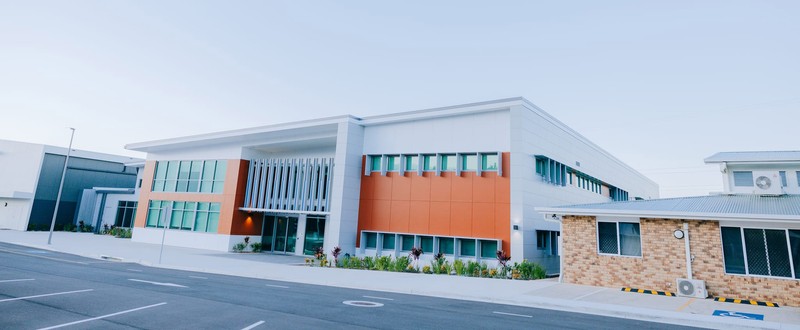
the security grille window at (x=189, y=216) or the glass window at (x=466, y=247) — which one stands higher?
the security grille window at (x=189, y=216)

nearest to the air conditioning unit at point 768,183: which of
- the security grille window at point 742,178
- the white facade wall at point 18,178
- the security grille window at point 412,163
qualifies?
the security grille window at point 742,178

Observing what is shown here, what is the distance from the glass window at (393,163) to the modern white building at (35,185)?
37.4 m

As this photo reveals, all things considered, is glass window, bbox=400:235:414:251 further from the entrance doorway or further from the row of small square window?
Answer: the entrance doorway

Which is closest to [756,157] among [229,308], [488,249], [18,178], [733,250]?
[733,250]

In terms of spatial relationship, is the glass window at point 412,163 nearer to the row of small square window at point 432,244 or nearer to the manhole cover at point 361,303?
the row of small square window at point 432,244

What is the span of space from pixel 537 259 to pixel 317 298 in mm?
13128

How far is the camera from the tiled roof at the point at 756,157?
20406 mm

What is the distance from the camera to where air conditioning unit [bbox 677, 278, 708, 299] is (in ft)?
44.2

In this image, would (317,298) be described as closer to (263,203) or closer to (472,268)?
(472,268)

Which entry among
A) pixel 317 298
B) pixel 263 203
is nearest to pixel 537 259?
pixel 317 298

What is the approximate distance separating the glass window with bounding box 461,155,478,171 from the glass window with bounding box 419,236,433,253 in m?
4.23

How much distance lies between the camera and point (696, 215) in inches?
544

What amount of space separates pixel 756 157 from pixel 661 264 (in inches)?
455

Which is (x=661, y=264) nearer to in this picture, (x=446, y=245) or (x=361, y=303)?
(x=446, y=245)
